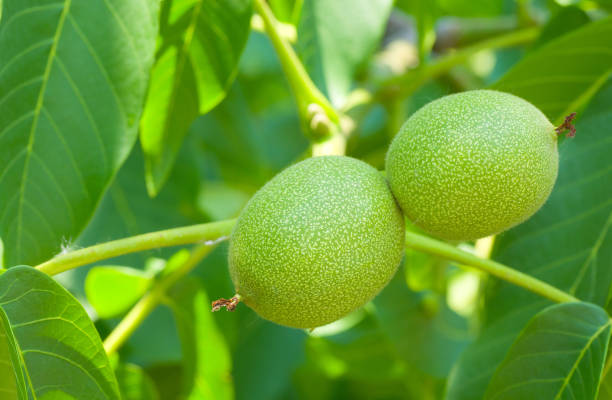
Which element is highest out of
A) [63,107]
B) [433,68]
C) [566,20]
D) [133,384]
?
[63,107]

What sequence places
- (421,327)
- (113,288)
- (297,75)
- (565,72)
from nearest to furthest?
(297,75) < (565,72) < (113,288) < (421,327)

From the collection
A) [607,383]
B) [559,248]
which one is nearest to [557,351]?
[607,383]

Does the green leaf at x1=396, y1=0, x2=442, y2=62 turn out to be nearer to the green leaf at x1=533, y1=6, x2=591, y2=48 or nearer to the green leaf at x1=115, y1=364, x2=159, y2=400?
the green leaf at x1=533, y1=6, x2=591, y2=48

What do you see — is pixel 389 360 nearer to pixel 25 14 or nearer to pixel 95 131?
pixel 95 131

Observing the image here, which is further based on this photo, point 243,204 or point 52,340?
point 243,204

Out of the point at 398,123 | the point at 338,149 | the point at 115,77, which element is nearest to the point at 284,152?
the point at 398,123

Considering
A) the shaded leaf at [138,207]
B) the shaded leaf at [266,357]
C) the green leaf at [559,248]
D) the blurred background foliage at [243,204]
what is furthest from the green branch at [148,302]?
the shaded leaf at [266,357]

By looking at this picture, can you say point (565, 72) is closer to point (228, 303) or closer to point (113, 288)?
point (228, 303)
